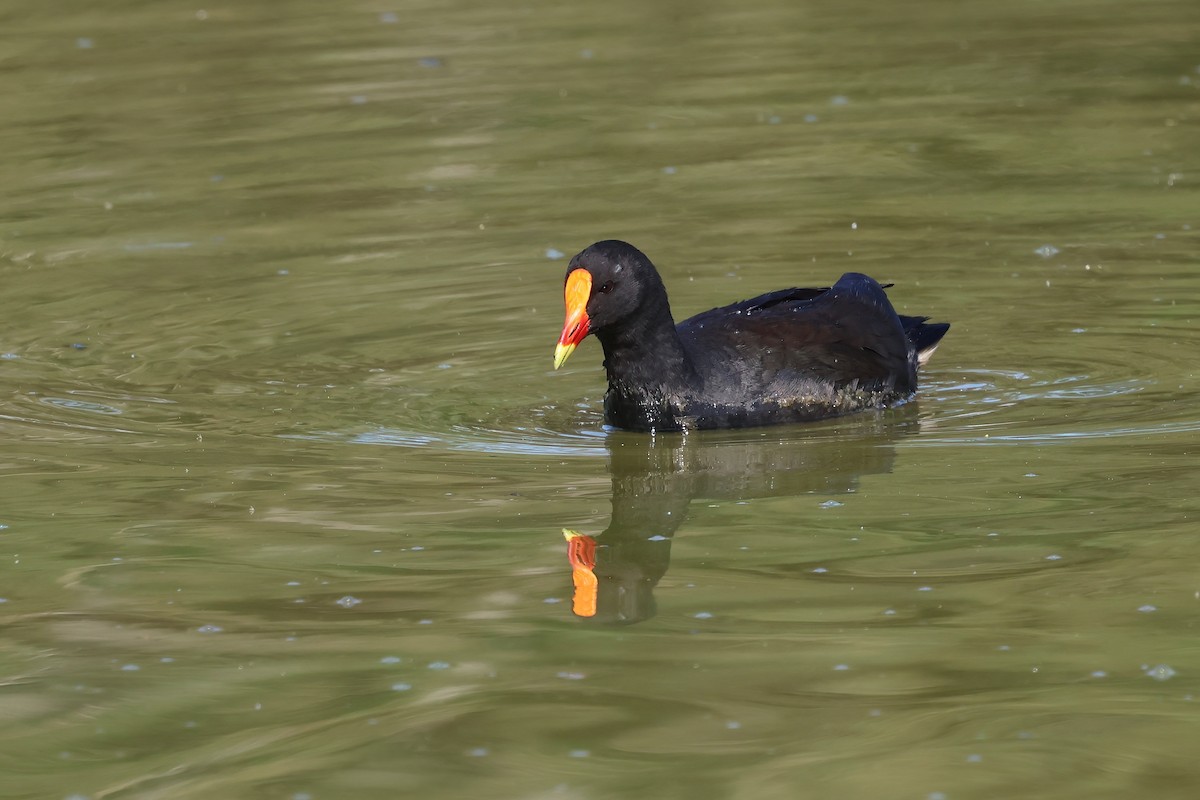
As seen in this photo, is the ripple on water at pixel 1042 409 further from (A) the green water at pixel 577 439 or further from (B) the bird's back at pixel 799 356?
(B) the bird's back at pixel 799 356

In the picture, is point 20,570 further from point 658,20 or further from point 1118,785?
point 658,20

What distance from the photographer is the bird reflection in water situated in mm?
5859

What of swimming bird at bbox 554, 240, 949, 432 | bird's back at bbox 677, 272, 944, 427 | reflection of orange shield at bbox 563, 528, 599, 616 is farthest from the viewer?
bird's back at bbox 677, 272, 944, 427

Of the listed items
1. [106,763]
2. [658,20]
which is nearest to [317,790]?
[106,763]

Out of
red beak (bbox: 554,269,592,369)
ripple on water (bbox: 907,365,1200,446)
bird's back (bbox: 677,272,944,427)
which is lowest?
ripple on water (bbox: 907,365,1200,446)

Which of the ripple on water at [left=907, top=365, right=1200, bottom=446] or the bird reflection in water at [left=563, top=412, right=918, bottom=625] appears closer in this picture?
the bird reflection in water at [left=563, top=412, right=918, bottom=625]

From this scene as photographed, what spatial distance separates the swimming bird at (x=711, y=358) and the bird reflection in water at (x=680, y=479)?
10 centimetres

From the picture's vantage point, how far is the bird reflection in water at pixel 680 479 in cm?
586

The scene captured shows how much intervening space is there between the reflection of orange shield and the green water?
0.05 metres

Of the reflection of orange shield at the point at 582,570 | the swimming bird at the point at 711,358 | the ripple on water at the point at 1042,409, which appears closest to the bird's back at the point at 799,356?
the swimming bird at the point at 711,358

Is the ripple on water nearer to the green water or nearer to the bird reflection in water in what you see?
the green water

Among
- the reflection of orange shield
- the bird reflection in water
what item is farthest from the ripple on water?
the reflection of orange shield

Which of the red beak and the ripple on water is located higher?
the red beak

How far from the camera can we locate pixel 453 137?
1341 cm
